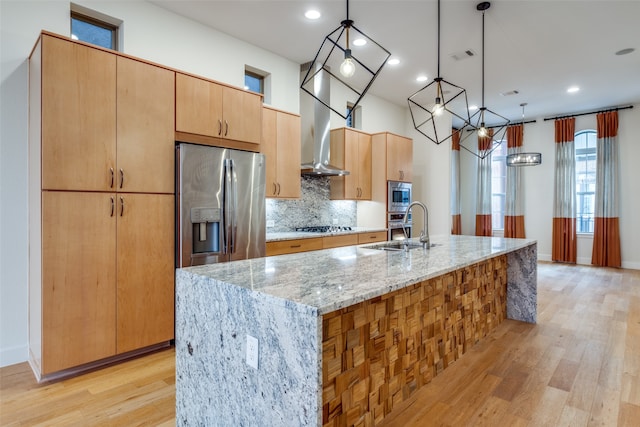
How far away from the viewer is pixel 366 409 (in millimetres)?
1775

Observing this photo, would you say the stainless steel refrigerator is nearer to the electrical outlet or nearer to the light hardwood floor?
the light hardwood floor

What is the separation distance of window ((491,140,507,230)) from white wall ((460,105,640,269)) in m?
0.44

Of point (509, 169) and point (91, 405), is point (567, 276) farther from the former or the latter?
point (91, 405)

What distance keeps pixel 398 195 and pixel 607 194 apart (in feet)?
14.7

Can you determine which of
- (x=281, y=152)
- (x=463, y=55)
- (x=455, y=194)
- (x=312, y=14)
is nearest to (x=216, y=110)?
(x=281, y=152)

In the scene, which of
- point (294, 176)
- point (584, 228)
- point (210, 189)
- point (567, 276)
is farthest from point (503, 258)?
point (584, 228)

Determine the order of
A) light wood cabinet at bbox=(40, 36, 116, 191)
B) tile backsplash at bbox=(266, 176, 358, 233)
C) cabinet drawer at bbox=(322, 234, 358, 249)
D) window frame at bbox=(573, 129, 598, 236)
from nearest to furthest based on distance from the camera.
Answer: light wood cabinet at bbox=(40, 36, 116, 191)
cabinet drawer at bbox=(322, 234, 358, 249)
tile backsplash at bbox=(266, 176, 358, 233)
window frame at bbox=(573, 129, 598, 236)

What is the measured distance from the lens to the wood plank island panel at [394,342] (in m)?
1.56

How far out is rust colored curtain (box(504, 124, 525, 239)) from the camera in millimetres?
7891

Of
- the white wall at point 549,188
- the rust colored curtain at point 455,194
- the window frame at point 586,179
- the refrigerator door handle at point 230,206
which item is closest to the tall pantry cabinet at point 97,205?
the refrigerator door handle at point 230,206

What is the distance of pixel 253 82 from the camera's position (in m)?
4.49

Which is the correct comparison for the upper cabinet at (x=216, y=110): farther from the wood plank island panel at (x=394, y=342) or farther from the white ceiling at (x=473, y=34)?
the wood plank island panel at (x=394, y=342)

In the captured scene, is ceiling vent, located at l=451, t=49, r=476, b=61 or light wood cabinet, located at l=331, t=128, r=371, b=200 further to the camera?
light wood cabinet, located at l=331, t=128, r=371, b=200

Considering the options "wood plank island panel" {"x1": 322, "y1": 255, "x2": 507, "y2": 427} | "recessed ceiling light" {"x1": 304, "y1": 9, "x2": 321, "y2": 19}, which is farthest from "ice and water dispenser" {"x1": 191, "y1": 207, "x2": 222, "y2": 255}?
"recessed ceiling light" {"x1": 304, "y1": 9, "x2": 321, "y2": 19}
